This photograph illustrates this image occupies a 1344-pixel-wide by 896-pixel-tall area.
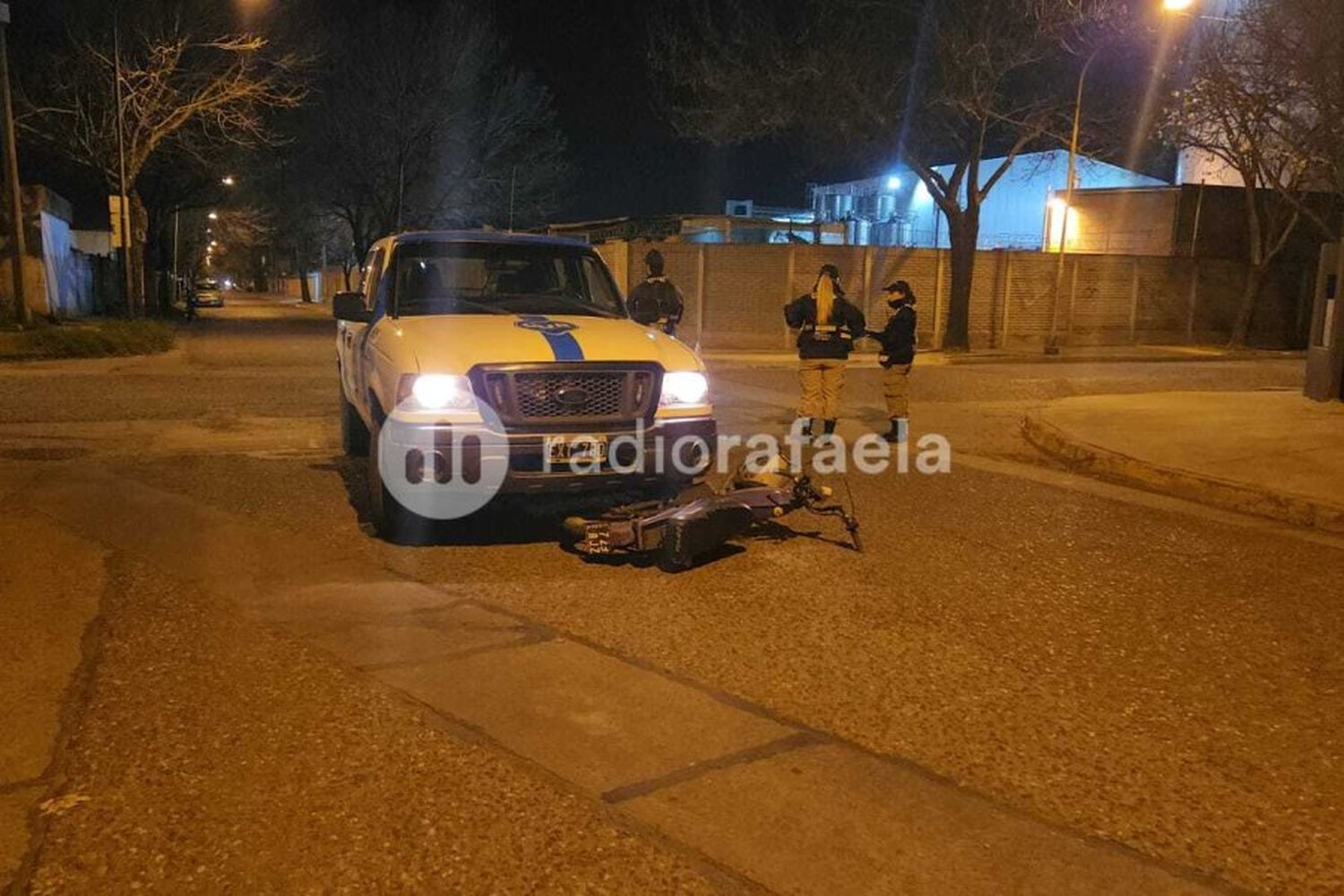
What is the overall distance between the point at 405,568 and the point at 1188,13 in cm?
2062

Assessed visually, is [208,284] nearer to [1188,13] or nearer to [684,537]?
[1188,13]

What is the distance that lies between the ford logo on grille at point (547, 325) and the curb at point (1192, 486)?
5533mm

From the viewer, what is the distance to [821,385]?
10.9m

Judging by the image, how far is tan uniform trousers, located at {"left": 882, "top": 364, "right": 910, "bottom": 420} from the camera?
1146 centimetres

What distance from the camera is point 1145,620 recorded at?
19.2ft

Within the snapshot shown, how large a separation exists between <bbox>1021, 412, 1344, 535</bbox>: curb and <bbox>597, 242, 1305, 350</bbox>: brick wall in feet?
47.8

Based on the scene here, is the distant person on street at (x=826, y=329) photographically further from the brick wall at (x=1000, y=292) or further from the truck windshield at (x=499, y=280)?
the brick wall at (x=1000, y=292)

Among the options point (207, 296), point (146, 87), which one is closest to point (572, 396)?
point (146, 87)

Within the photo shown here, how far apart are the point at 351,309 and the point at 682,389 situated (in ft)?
8.32

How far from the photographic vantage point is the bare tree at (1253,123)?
16750 mm

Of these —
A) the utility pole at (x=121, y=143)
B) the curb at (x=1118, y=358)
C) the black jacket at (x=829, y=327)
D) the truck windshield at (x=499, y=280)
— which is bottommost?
the curb at (x=1118, y=358)

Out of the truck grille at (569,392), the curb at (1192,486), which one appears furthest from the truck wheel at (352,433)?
the curb at (1192,486)

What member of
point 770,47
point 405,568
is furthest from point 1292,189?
point 405,568

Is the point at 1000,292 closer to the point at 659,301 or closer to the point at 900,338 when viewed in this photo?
the point at 900,338
